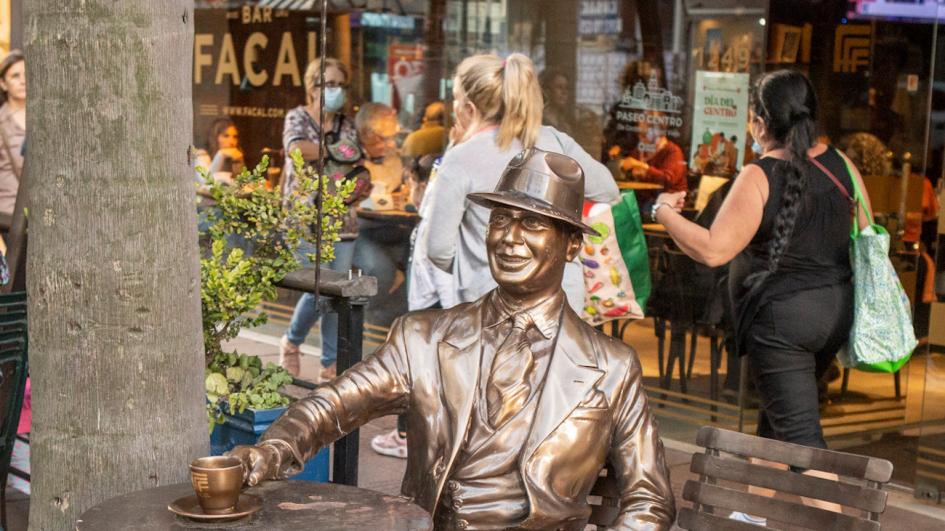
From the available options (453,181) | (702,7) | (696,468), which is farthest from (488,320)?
(702,7)

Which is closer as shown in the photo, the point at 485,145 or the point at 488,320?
the point at 488,320

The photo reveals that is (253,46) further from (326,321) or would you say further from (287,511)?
(287,511)

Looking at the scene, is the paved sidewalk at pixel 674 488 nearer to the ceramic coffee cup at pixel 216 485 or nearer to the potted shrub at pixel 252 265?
the potted shrub at pixel 252 265

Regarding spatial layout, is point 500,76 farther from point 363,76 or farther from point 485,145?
point 363,76

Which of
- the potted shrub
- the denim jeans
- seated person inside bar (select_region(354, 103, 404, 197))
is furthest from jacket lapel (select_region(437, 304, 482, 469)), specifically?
seated person inside bar (select_region(354, 103, 404, 197))

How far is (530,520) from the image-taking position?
11.6 ft

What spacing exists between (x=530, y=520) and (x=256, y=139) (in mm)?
7713

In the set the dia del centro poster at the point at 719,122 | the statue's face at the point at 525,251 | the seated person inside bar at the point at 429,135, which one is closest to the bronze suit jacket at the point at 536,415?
the statue's face at the point at 525,251

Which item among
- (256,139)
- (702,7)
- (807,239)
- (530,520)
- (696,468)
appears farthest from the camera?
(256,139)

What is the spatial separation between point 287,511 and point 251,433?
6.32 ft

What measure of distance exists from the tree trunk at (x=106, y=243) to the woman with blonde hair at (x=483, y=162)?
225 centimetres

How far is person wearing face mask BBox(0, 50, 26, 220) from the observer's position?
8758 millimetres

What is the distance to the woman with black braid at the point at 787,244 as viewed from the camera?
5.43 meters

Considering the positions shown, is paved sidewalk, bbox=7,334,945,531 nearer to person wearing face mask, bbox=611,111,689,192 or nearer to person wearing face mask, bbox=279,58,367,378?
person wearing face mask, bbox=279,58,367,378
